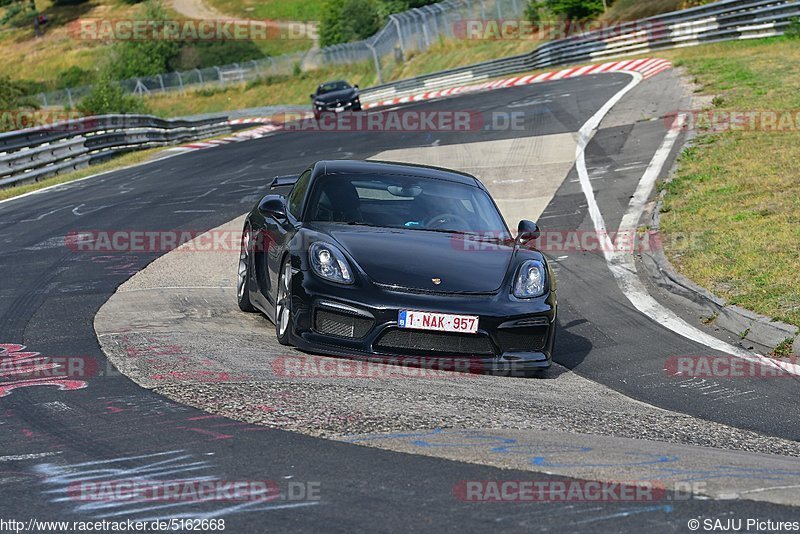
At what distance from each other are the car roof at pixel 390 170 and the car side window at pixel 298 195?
0.17 m

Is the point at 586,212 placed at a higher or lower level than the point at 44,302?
lower

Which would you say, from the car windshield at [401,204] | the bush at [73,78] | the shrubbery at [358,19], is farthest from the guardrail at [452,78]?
the bush at [73,78]

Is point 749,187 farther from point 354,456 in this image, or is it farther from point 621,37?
point 621,37

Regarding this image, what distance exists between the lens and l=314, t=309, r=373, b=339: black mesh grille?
7148 millimetres

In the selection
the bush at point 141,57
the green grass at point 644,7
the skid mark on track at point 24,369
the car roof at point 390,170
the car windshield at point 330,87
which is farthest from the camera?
the bush at point 141,57

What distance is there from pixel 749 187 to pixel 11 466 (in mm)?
11391

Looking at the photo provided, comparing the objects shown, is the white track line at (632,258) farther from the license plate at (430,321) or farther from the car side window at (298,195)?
the car side window at (298,195)

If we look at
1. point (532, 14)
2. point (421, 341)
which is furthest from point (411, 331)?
point (532, 14)

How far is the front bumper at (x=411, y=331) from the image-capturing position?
23.4ft

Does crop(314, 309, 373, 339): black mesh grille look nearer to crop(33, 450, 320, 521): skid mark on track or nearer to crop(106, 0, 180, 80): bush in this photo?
crop(33, 450, 320, 521): skid mark on track

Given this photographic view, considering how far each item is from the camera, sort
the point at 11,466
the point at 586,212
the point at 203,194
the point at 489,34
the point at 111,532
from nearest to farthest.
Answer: the point at 111,532 → the point at 11,466 → the point at 586,212 → the point at 203,194 → the point at 489,34

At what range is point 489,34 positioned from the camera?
5494 centimetres

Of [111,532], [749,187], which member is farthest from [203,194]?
[111,532]

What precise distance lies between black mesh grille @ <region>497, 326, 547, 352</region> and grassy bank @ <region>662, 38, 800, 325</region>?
2444mm
